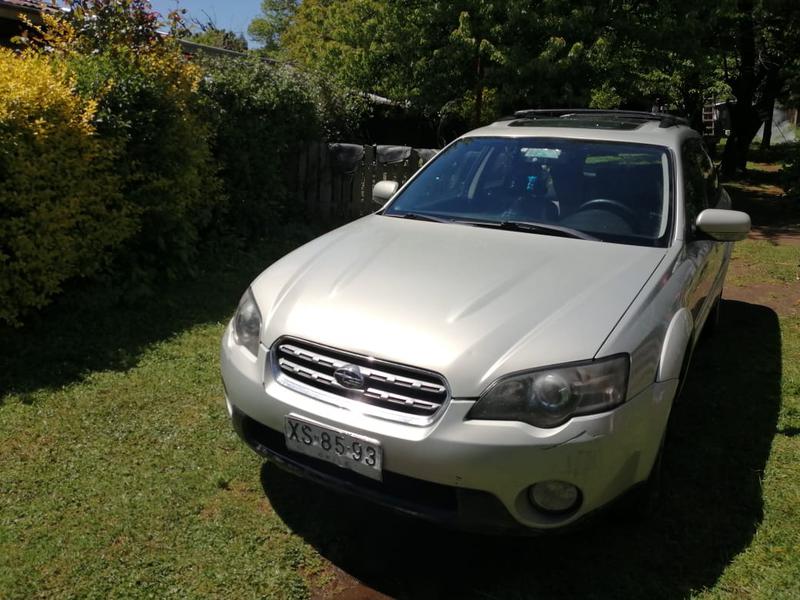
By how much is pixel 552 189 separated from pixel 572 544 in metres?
1.89

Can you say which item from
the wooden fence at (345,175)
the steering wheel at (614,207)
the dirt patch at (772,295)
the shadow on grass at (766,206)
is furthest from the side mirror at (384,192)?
the shadow on grass at (766,206)

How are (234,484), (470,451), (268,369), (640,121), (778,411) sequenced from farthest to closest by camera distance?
1. (640,121)
2. (778,411)
3. (234,484)
4. (268,369)
5. (470,451)

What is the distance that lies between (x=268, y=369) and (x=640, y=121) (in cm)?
315

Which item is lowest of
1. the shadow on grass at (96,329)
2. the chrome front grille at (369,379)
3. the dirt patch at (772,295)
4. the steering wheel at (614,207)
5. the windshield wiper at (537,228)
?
the dirt patch at (772,295)

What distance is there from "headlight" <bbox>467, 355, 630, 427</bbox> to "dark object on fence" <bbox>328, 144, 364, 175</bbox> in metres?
7.06

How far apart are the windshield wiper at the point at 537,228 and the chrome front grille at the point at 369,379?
1.40 m

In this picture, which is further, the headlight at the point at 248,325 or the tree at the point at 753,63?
the tree at the point at 753,63

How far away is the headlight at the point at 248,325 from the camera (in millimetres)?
2965

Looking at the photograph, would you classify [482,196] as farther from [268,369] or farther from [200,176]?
[200,176]

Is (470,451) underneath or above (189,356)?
above

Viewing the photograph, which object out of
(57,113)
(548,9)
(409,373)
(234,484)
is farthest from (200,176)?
(548,9)

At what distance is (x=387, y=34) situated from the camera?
12039 millimetres

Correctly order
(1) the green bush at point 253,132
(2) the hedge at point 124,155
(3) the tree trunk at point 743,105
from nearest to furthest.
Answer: (2) the hedge at point 124,155
(1) the green bush at point 253,132
(3) the tree trunk at point 743,105

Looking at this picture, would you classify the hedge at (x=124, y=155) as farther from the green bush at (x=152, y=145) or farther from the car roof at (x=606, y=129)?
the car roof at (x=606, y=129)
